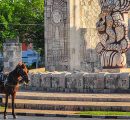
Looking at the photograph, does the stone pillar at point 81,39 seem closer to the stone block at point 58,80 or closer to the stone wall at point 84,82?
the stone wall at point 84,82

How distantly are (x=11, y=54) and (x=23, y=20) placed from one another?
53.0 feet

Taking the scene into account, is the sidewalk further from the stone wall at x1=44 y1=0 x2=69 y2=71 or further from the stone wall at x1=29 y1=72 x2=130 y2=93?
the stone wall at x1=44 y1=0 x2=69 y2=71

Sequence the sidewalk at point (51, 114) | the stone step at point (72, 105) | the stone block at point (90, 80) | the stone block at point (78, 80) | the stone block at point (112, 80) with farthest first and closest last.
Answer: the stone block at point (78, 80) < the stone block at point (90, 80) < the stone block at point (112, 80) < the stone step at point (72, 105) < the sidewalk at point (51, 114)

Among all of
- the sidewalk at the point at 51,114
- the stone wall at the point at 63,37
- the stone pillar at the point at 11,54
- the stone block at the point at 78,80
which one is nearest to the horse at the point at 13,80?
the sidewalk at the point at 51,114

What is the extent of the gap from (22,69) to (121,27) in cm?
863

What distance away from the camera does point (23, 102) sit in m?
19.8

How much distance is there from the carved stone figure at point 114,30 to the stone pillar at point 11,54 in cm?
1807

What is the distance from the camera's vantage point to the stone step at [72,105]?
1805 cm

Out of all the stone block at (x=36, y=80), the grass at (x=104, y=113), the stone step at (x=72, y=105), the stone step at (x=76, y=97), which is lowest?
the grass at (x=104, y=113)

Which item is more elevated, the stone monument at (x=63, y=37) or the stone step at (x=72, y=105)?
the stone monument at (x=63, y=37)

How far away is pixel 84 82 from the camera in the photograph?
21797mm

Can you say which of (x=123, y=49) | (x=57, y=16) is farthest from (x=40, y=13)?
(x=123, y=49)

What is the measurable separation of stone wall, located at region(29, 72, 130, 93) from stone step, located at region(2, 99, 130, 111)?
2.25 m

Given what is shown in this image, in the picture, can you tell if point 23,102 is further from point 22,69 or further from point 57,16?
point 57,16
